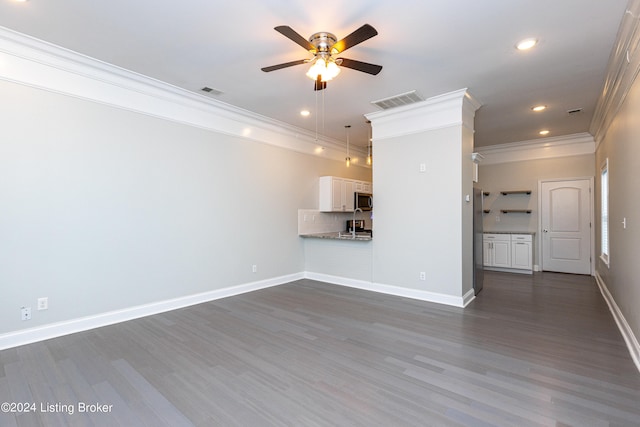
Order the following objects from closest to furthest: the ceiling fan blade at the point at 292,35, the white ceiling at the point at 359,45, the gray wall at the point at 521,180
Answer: the ceiling fan blade at the point at 292,35
the white ceiling at the point at 359,45
the gray wall at the point at 521,180

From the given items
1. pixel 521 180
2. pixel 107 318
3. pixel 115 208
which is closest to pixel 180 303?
pixel 107 318

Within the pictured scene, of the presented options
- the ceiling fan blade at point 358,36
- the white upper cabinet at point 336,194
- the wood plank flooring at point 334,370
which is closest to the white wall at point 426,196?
the wood plank flooring at point 334,370

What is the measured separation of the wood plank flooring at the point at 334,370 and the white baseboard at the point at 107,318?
5.1 inches

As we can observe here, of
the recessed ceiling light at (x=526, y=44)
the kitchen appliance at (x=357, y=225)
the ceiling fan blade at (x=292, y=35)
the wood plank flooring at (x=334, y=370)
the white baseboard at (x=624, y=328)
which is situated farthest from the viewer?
the kitchen appliance at (x=357, y=225)

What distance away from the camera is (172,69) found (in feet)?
11.6

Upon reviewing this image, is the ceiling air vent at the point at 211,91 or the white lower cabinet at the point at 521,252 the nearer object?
the ceiling air vent at the point at 211,91

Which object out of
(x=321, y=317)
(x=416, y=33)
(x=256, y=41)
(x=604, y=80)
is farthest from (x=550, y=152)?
(x=256, y=41)

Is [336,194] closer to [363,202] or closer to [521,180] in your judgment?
[363,202]

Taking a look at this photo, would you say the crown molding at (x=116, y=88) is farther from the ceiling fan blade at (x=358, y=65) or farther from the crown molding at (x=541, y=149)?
the crown molding at (x=541, y=149)

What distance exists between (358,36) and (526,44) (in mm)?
1811

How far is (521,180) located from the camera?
7.03 meters

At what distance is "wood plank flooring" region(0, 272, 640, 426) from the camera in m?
1.97

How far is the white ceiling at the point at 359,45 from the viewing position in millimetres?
2496

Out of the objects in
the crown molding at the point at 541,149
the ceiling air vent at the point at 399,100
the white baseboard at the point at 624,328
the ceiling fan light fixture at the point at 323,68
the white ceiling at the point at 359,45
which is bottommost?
the white baseboard at the point at 624,328
